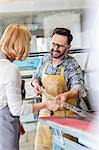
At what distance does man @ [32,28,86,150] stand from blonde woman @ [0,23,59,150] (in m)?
0.25

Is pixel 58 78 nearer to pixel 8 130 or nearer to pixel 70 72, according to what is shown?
pixel 70 72

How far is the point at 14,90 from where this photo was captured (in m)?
1.13

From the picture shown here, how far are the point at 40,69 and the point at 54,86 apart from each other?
114mm

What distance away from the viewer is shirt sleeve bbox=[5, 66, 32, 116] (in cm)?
113

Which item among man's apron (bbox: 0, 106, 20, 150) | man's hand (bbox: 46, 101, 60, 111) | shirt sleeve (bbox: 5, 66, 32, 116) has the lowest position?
man's apron (bbox: 0, 106, 20, 150)

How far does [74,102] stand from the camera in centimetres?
154

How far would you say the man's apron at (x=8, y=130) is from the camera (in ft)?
4.00

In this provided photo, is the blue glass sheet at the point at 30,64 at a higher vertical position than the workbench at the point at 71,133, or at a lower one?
higher

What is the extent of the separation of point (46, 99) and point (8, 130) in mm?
381

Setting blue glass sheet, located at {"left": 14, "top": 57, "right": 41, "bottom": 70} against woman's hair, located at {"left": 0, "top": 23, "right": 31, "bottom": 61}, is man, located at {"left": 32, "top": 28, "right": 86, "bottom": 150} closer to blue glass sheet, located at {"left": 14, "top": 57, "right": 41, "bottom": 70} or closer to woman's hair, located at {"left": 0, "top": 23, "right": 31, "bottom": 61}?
A: woman's hair, located at {"left": 0, "top": 23, "right": 31, "bottom": 61}

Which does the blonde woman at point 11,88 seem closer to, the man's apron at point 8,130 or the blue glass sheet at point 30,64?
the man's apron at point 8,130

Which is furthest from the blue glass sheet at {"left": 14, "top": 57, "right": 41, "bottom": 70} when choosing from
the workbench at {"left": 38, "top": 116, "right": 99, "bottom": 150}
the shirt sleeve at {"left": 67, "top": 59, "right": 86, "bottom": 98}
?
the workbench at {"left": 38, "top": 116, "right": 99, "bottom": 150}

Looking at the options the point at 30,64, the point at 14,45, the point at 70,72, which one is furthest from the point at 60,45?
the point at 30,64

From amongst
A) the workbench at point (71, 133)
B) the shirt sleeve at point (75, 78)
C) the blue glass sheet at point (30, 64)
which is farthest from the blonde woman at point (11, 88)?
the blue glass sheet at point (30, 64)
